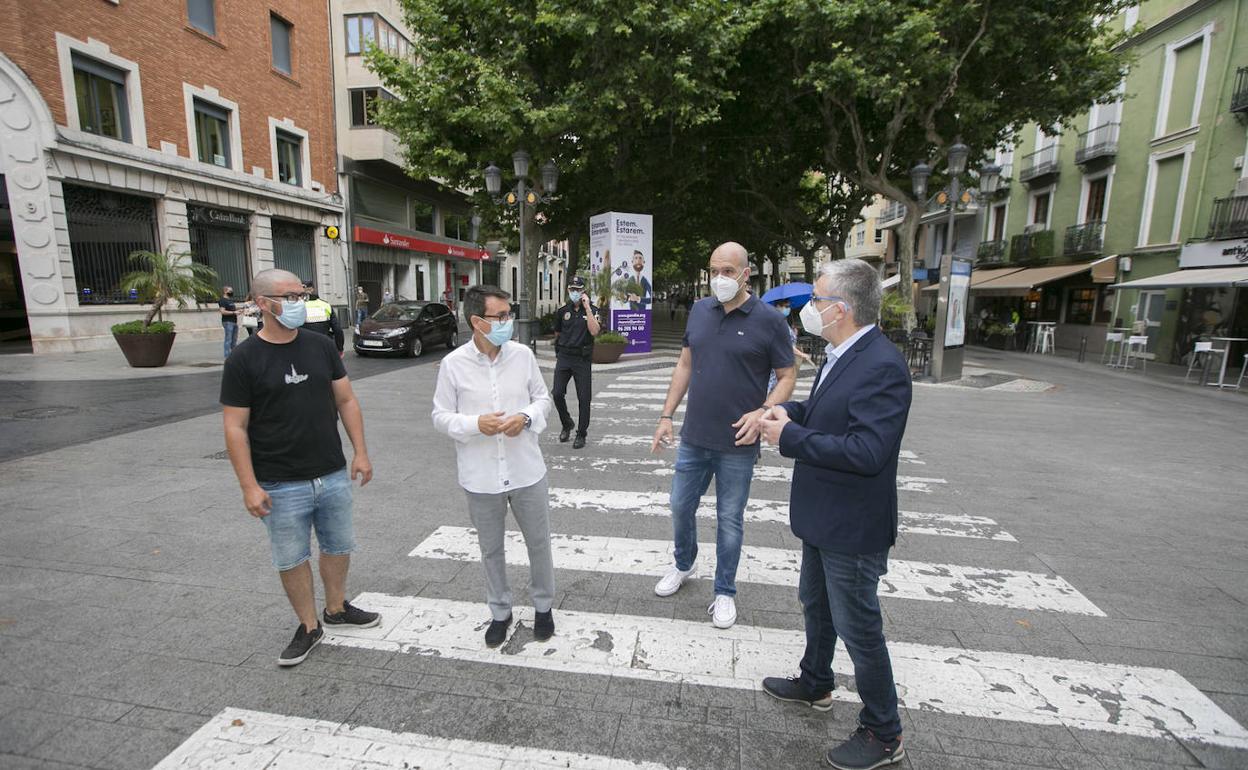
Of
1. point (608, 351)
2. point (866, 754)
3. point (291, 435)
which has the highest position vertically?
point (291, 435)

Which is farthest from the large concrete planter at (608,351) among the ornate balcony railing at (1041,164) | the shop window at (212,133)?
the ornate balcony railing at (1041,164)

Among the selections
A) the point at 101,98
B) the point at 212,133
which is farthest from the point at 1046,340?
the point at 101,98

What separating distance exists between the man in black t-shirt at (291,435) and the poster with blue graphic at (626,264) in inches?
506

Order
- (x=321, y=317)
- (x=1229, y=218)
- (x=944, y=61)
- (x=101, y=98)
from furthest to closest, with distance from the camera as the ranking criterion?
(x=1229, y=218)
(x=101, y=98)
(x=944, y=61)
(x=321, y=317)

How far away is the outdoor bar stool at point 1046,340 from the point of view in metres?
22.5

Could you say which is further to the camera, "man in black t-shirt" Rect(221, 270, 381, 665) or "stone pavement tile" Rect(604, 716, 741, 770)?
"man in black t-shirt" Rect(221, 270, 381, 665)

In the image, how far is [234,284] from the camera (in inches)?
784

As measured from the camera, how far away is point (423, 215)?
1299 inches

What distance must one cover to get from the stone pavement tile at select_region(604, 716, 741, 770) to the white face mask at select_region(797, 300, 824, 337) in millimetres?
1708

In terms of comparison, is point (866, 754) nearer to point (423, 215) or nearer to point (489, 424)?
point (489, 424)

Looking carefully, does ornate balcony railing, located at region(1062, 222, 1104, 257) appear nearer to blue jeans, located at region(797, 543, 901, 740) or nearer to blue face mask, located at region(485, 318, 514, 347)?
blue jeans, located at region(797, 543, 901, 740)

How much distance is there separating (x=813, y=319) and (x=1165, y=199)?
24850 millimetres

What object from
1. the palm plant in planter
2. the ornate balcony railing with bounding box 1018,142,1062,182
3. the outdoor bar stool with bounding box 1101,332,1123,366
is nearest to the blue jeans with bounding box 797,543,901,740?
the palm plant in planter

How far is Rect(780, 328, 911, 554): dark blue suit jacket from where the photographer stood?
204cm
